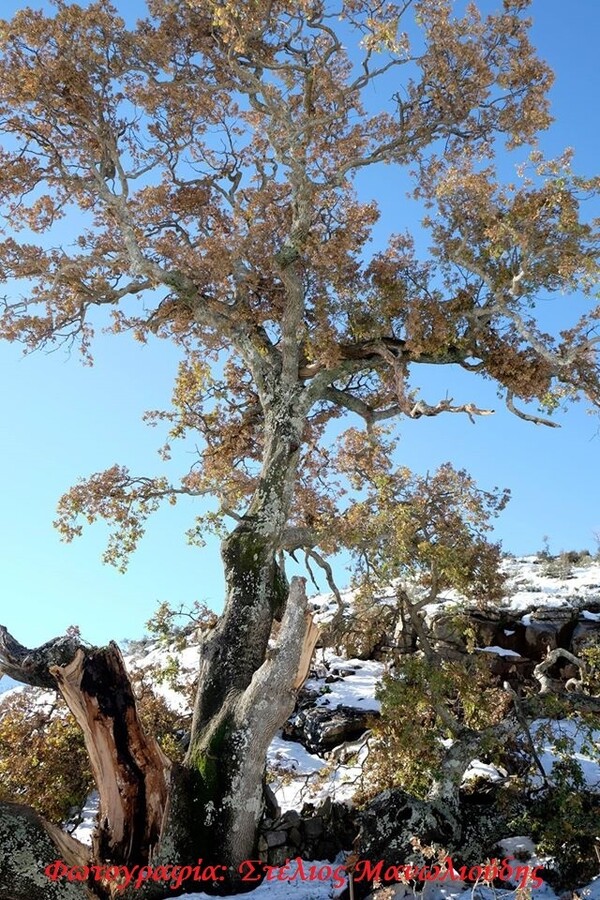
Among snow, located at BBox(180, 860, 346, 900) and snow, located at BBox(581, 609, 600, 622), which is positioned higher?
snow, located at BBox(581, 609, 600, 622)

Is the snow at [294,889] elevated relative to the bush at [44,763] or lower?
lower

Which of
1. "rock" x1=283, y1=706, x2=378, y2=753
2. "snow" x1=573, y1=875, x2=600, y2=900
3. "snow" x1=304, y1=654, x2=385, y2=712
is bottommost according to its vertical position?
"snow" x1=573, y1=875, x2=600, y2=900

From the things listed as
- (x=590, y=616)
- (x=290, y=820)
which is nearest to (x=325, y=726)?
(x=290, y=820)

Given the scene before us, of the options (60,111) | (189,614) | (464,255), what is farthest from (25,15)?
(189,614)

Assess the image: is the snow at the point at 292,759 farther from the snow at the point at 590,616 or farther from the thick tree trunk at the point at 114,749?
the snow at the point at 590,616

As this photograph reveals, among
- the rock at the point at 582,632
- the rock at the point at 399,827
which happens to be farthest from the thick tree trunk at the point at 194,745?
the rock at the point at 582,632

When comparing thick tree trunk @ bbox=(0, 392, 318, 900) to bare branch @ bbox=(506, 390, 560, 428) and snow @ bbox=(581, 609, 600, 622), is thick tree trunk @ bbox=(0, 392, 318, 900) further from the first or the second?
snow @ bbox=(581, 609, 600, 622)

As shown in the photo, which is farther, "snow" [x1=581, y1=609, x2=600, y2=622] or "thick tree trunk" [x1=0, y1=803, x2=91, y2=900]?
"snow" [x1=581, y1=609, x2=600, y2=622]

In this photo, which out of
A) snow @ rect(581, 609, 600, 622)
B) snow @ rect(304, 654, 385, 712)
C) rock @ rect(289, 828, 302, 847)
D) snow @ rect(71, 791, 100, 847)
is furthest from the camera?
snow @ rect(581, 609, 600, 622)

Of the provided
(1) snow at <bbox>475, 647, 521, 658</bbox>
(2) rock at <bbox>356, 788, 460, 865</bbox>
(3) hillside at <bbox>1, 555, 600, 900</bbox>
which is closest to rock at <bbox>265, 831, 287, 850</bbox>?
(3) hillside at <bbox>1, 555, 600, 900</bbox>

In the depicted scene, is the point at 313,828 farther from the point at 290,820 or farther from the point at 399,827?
the point at 399,827

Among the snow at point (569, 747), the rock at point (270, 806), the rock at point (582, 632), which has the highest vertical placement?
the rock at point (582, 632)

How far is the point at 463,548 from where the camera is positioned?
10125mm

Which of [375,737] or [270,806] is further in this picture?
[375,737]
